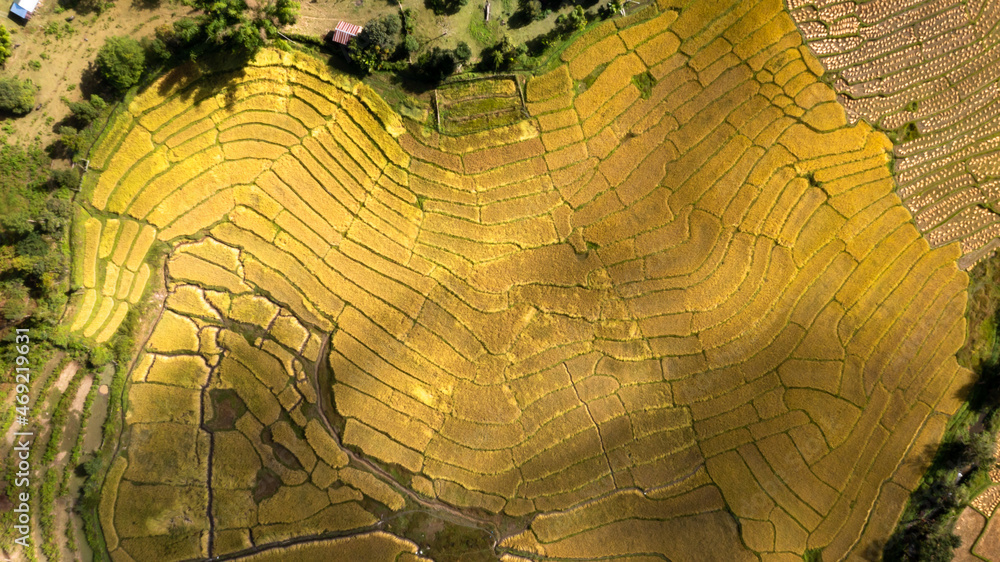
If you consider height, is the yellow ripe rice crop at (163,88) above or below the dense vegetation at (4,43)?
below

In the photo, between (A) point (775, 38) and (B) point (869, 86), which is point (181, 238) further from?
(B) point (869, 86)

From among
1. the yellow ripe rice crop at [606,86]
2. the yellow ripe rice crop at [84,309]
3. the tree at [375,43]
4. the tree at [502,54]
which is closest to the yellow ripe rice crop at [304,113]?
the tree at [375,43]

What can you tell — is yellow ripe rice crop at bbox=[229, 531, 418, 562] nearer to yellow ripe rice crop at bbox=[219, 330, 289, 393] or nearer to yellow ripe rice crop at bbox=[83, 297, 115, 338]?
yellow ripe rice crop at bbox=[219, 330, 289, 393]

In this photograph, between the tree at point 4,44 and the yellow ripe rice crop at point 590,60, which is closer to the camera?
the tree at point 4,44

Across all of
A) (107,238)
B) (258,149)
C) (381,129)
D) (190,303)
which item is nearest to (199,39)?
(258,149)

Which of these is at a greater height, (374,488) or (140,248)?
(140,248)

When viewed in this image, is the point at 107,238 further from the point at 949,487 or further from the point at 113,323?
the point at 949,487

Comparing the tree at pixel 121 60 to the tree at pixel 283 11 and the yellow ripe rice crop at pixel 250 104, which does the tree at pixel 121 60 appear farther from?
the tree at pixel 283 11
